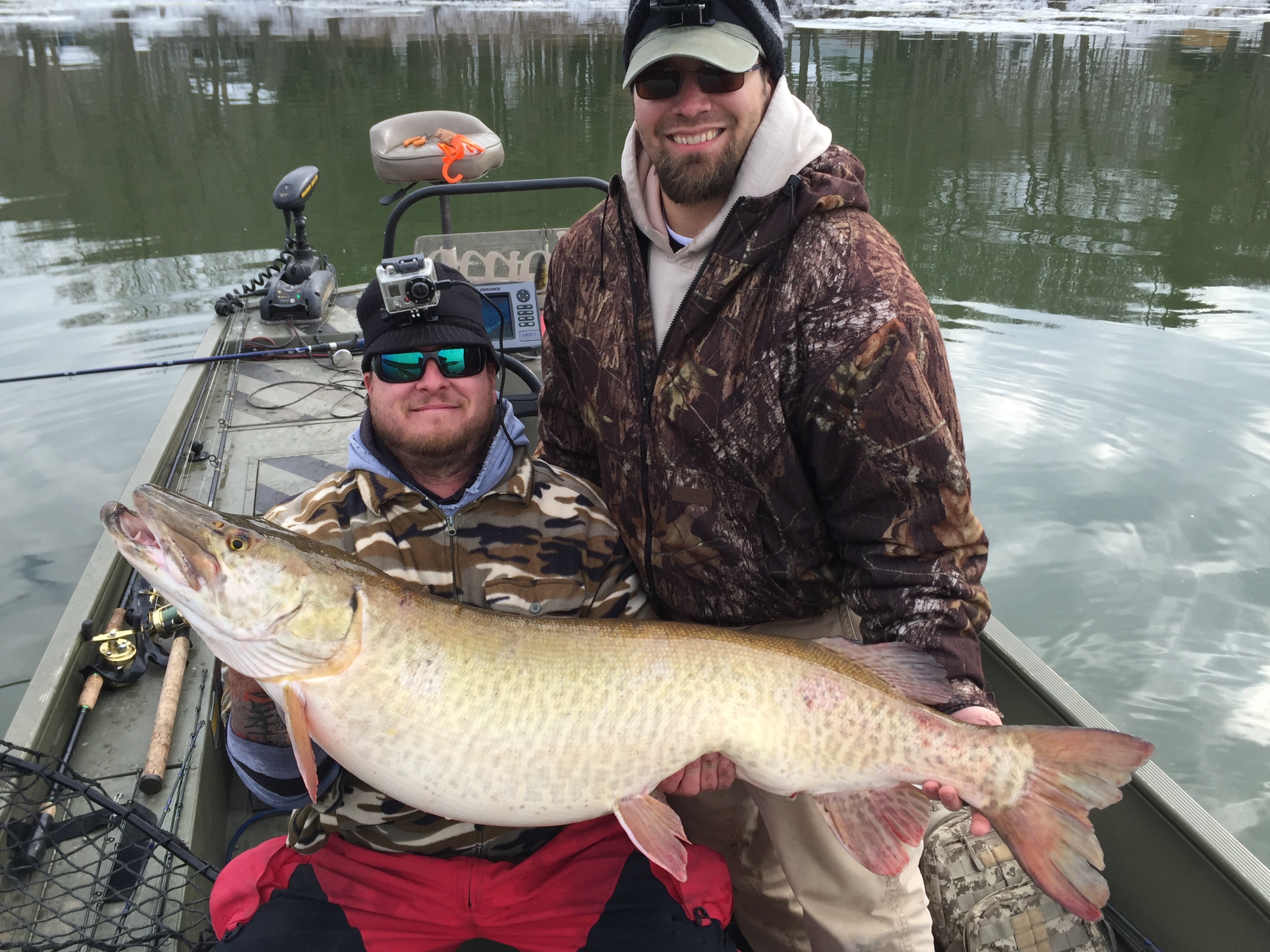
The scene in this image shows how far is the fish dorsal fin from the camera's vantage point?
2.04 metres

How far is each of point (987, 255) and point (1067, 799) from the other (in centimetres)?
1136

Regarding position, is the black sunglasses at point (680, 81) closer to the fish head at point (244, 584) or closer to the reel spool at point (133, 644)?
the fish head at point (244, 584)

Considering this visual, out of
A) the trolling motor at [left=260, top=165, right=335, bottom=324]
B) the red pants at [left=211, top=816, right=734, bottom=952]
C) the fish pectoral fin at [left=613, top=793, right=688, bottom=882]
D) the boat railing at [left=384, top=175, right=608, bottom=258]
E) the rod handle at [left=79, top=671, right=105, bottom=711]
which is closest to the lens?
the fish pectoral fin at [left=613, top=793, right=688, bottom=882]

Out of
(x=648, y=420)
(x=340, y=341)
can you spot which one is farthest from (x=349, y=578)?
(x=340, y=341)

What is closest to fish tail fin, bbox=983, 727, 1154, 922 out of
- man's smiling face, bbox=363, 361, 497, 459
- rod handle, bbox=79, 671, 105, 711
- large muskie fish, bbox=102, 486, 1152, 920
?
large muskie fish, bbox=102, 486, 1152, 920

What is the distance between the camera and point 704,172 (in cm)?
233

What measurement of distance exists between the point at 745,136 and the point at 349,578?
152 cm

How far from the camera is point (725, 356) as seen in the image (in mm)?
2268

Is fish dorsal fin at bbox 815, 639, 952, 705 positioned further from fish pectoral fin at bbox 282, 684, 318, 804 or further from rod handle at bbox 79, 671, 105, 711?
rod handle at bbox 79, 671, 105, 711

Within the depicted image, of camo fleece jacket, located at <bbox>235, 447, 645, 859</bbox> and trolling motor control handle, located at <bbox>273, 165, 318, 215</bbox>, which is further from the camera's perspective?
trolling motor control handle, located at <bbox>273, 165, 318, 215</bbox>

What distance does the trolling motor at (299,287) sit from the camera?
697cm

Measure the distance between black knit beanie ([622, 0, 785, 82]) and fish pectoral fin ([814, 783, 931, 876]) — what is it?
1.91m

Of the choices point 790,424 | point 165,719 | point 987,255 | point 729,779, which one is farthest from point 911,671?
point 987,255

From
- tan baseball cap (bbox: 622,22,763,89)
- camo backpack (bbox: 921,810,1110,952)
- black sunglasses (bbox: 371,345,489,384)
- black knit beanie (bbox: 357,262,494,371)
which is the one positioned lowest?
camo backpack (bbox: 921,810,1110,952)
